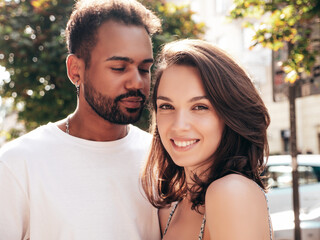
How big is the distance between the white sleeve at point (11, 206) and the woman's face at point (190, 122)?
2.82 ft

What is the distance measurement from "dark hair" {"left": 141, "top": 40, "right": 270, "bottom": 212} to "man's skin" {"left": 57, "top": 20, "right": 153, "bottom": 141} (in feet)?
Answer: 0.68

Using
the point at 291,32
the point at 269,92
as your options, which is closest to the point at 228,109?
the point at 291,32

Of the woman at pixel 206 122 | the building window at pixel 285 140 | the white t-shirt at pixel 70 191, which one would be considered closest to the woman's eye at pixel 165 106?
the woman at pixel 206 122

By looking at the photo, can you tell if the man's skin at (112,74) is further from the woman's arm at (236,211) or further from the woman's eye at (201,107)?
the woman's arm at (236,211)

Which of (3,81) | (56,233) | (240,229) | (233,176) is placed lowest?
(56,233)

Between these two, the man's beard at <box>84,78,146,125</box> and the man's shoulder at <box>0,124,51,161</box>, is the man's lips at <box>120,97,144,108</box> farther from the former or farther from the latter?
the man's shoulder at <box>0,124,51,161</box>

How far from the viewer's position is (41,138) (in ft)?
8.45

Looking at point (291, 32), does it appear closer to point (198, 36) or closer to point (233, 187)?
point (233, 187)

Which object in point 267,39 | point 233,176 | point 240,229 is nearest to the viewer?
point 240,229

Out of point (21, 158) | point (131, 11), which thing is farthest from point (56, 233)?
point (131, 11)

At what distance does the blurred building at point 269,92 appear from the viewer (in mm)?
20047

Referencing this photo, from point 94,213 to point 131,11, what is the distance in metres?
1.30

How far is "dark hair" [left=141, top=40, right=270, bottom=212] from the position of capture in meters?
2.18

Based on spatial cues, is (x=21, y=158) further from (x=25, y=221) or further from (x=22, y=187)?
(x=25, y=221)
